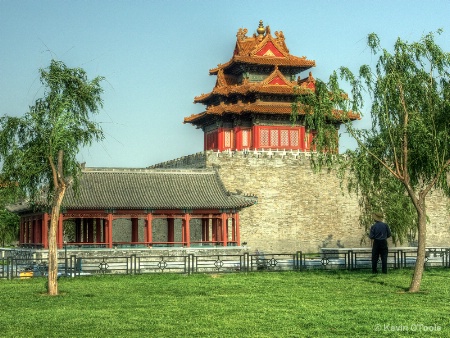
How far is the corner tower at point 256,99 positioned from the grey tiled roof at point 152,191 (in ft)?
21.9

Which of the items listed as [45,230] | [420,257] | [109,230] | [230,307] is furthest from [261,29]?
[230,307]

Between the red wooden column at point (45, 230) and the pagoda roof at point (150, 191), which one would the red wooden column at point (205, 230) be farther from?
the red wooden column at point (45, 230)

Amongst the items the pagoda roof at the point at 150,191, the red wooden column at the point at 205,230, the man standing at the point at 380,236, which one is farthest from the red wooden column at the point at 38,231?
the man standing at the point at 380,236

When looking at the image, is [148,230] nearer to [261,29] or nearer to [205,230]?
[205,230]

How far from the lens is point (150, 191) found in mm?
34969

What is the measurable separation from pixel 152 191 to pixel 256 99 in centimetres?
1138

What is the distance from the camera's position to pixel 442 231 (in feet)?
148

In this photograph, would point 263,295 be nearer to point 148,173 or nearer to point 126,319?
point 126,319

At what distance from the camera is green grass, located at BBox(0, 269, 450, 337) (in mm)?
12430

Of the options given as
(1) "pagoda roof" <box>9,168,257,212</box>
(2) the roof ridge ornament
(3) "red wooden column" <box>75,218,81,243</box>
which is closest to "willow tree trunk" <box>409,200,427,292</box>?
(1) "pagoda roof" <box>9,168,257,212</box>

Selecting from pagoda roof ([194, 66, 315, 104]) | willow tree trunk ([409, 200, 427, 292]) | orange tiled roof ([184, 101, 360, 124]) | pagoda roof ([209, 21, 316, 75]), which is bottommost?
willow tree trunk ([409, 200, 427, 292])

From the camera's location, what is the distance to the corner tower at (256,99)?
4359 cm

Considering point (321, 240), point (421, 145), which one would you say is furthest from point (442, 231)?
point (421, 145)

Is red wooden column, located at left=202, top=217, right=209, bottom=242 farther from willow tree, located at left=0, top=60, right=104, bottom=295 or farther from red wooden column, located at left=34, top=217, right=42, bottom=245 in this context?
willow tree, located at left=0, top=60, right=104, bottom=295
